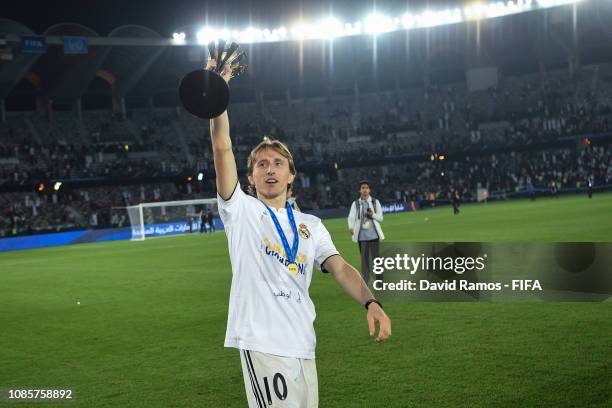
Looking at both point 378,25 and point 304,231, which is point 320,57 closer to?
point 378,25

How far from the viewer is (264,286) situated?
3826 mm

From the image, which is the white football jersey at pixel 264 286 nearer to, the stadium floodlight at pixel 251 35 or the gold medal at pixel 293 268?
the gold medal at pixel 293 268

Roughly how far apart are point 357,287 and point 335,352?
517cm

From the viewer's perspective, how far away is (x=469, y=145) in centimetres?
6775

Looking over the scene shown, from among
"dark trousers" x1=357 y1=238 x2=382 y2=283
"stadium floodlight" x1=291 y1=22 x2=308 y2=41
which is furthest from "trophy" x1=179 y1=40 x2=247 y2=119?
"stadium floodlight" x1=291 y1=22 x2=308 y2=41

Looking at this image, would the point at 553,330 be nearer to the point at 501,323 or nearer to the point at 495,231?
the point at 501,323

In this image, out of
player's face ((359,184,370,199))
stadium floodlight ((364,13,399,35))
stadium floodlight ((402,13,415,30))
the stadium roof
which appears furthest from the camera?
stadium floodlight ((364,13,399,35))

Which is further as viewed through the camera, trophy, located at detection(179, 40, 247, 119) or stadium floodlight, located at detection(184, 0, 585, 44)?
stadium floodlight, located at detection(184, 0, 585, 44)

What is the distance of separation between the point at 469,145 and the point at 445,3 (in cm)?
1449

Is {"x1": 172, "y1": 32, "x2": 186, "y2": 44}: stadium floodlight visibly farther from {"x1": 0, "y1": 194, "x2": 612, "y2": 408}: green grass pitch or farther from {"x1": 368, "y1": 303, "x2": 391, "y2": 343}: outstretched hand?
{"x1": 368, "y1": 303, "x2": 391, "y2": 343}: outstretched hand

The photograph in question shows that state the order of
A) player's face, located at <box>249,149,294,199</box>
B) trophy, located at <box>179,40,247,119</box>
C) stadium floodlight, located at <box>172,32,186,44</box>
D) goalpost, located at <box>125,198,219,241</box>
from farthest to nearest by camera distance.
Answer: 1. stadium floodlight, located at <box>172,32,186,44</box>
2. goalpost, located at <box>125,198,219,241</box>
3. player's face, located at <box>249,149,294,199</box>
4. trophy, located at <box>179,40,247,119</box>

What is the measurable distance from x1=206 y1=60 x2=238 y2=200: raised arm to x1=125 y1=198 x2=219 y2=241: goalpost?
4151cm

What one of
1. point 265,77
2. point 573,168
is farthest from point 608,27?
point 265,77

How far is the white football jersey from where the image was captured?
3.77 meters
